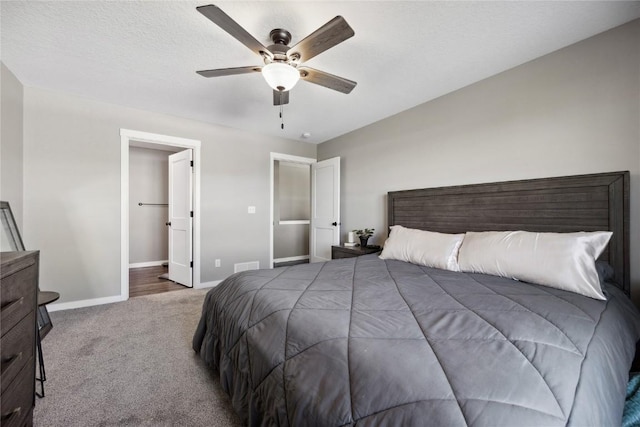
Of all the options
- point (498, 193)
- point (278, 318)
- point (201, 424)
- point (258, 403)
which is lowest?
point (201, 424)

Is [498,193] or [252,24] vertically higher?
[252,24]

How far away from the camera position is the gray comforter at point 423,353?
2.31 feet

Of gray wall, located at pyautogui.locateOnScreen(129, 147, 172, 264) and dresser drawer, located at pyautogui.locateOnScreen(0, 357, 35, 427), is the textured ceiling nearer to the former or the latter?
dresser drawer, located at pyautogui.locateOnScreen(0, 357, 35, 427)

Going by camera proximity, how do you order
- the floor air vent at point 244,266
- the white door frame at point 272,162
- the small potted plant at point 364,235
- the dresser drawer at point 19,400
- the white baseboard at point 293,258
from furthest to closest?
the white baseboard at point 293,258
the white door frame at point 272,162
the floor air vent at point 244,266
the small potted plant at point 364,235
the dresser drawer at point 19,400

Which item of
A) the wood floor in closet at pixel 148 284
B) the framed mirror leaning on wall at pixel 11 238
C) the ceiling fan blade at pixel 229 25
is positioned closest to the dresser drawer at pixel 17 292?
the ceiling fan blade at pixel 229 25

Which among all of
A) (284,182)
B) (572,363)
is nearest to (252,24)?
(572,363)

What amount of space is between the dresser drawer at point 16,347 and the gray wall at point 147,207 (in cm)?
468

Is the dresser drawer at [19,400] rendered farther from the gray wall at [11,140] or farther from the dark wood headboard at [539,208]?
the dark wood headboard at [539,208]

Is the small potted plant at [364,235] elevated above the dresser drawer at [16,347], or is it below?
above

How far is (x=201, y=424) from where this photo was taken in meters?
1.36

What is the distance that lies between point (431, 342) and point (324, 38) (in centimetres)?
165

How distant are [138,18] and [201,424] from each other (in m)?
2.55

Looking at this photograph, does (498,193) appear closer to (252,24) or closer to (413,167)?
(413,167)

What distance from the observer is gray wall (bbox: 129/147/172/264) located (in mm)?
5324
